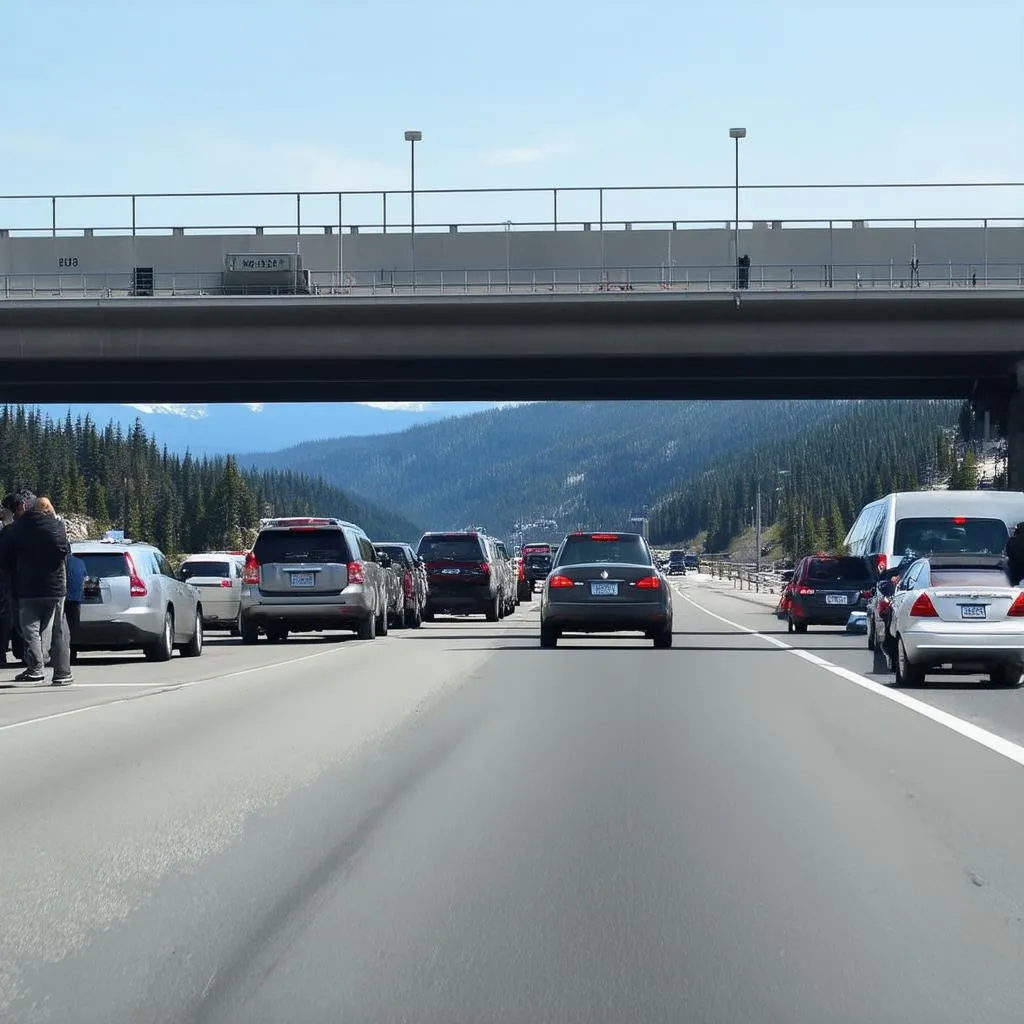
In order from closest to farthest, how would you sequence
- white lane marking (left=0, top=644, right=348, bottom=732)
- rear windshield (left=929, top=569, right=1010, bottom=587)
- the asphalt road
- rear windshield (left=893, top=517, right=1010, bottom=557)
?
the asphalt road
white lane marking (left=0, top=644, right=348, bottom=732)
rear windshield (left=929, top=569, right=1010, bottom=587)
rear windshield (left=893, top=517, right=1010, bottom=557)

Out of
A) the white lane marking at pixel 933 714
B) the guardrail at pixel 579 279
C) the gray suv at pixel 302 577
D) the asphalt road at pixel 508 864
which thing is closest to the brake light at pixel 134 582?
the gray suv at pixel 302 577

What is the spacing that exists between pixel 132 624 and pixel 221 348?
81.3 feet

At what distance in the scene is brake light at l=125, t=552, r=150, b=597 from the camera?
24.0m

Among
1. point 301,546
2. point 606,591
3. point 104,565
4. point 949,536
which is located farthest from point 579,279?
point 104,565

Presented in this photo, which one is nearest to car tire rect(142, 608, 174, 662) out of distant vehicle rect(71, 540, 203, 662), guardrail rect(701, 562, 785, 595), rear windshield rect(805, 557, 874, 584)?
distant vehicle rect(71, 540, 203, 662)

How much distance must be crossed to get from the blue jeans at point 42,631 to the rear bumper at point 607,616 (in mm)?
8248

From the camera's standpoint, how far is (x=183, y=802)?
394 inches

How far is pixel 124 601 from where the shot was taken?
2416 cm

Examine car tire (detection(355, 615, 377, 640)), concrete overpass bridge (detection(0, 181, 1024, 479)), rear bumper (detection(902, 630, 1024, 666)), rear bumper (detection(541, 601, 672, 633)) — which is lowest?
car tire (detection(355, 615, 377, 640))

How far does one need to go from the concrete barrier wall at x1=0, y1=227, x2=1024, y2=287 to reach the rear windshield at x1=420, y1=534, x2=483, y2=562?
10.4m

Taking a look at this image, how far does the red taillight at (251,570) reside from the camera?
1168 inches

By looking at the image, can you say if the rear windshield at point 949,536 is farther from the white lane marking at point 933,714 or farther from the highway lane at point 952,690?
the white lane marking at point 933,714

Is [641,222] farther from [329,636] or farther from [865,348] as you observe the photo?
[329,636]

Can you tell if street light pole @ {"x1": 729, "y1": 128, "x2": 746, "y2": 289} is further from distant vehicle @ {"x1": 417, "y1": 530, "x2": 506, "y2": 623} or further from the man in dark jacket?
the man in dark jacket
